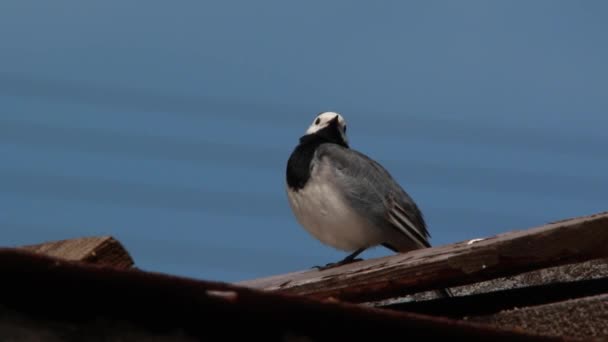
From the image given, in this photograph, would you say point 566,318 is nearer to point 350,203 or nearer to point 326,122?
point 350,203

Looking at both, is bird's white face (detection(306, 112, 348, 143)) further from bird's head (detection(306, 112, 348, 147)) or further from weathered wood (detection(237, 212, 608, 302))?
weathered wood (detection(237, 212, 608, 302))

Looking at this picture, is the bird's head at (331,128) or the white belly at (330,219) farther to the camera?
the bird's head at (331,128)

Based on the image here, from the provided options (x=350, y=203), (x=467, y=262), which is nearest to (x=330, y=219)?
(x=350, y=203)

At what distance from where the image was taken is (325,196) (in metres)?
9.84

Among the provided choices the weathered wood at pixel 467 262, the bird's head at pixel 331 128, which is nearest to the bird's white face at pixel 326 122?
the bird's head at pixel 331 128

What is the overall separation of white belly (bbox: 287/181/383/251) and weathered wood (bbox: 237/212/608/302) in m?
3.24

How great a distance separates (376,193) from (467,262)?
4.04 m

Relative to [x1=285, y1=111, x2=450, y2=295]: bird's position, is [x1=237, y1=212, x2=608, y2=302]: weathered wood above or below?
below

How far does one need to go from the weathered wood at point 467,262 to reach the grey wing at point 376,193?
9.86 feet

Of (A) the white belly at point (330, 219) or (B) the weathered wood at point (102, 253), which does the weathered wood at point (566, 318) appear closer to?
(B) the weathered wood at point (102, 253)

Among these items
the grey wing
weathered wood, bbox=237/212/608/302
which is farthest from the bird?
weathered wood, bbox=237/212/608/302

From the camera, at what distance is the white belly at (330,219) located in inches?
373

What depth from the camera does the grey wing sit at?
928 cm

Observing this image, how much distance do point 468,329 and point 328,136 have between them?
7.03 metres
